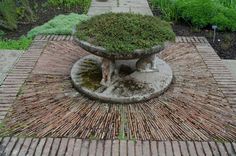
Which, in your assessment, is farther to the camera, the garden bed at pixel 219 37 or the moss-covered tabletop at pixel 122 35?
the garden bed at pixel 219 37

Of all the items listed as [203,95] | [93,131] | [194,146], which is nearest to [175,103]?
[203,95]

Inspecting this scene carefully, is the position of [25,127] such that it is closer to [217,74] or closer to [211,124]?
[211,124]

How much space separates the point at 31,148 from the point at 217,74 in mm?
2488

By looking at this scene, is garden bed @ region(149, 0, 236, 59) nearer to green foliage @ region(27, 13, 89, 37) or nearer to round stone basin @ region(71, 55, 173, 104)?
green foliage @ region(27, 13, 89, 37)

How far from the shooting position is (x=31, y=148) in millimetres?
3391

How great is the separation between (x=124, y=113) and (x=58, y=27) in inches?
105

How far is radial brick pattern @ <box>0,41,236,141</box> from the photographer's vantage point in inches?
143

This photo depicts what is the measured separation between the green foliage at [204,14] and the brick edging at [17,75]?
256 cm

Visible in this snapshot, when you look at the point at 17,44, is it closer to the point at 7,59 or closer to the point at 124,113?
the point at 7,59

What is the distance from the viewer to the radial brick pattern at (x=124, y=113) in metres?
3.62

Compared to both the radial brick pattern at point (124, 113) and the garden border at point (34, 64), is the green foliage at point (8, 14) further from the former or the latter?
the radial brick pattern at point (124, 113)

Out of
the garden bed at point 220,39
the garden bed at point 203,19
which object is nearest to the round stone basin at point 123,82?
the garden bed at point 220,39

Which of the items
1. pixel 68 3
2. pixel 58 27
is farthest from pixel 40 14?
pixel 58 27

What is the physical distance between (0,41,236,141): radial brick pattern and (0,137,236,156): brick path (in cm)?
9
